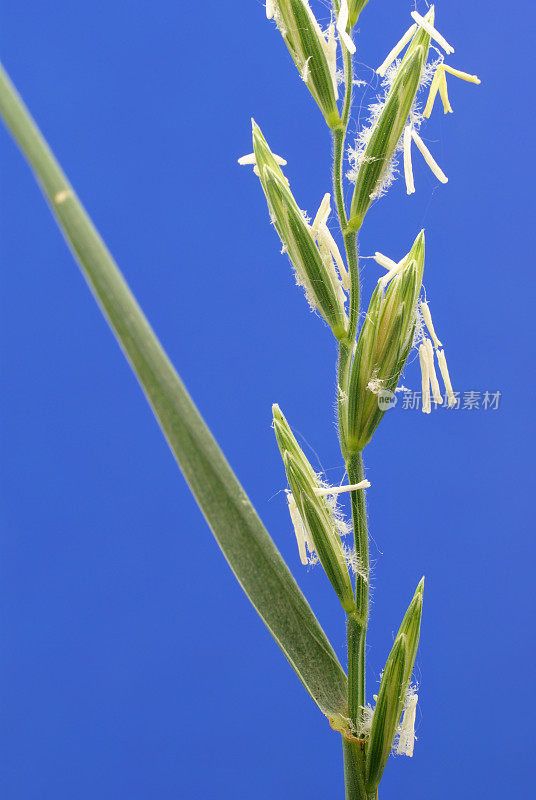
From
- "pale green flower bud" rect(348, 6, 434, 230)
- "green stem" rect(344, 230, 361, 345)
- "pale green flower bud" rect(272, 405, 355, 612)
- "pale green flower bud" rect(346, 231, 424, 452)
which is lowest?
"pale green flower bud" rect(272, 405, 355, 612)

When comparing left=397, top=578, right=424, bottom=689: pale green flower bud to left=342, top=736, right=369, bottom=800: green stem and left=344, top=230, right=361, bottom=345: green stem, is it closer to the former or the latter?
left=342, top=736, right=369, bottom=800: green stem

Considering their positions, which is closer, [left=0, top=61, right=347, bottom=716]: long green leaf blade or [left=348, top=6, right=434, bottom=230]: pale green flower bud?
[left=0, top=61, right=347, bottom=716]: long green leaf blade

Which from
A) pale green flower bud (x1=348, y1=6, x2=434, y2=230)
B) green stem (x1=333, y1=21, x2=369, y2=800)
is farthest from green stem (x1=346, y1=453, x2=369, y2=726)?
pale green flower bud (x1=348, y1=6, x2=434, y2=230)

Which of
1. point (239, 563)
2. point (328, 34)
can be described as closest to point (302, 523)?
point (239, 563)

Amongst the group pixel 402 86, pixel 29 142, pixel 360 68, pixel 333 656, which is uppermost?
pixel 360 68

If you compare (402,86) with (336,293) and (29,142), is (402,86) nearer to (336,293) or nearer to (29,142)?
(336,293)

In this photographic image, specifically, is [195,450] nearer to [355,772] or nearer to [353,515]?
[353,515]

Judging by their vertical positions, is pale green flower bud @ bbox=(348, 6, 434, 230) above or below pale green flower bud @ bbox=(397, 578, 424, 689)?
above
